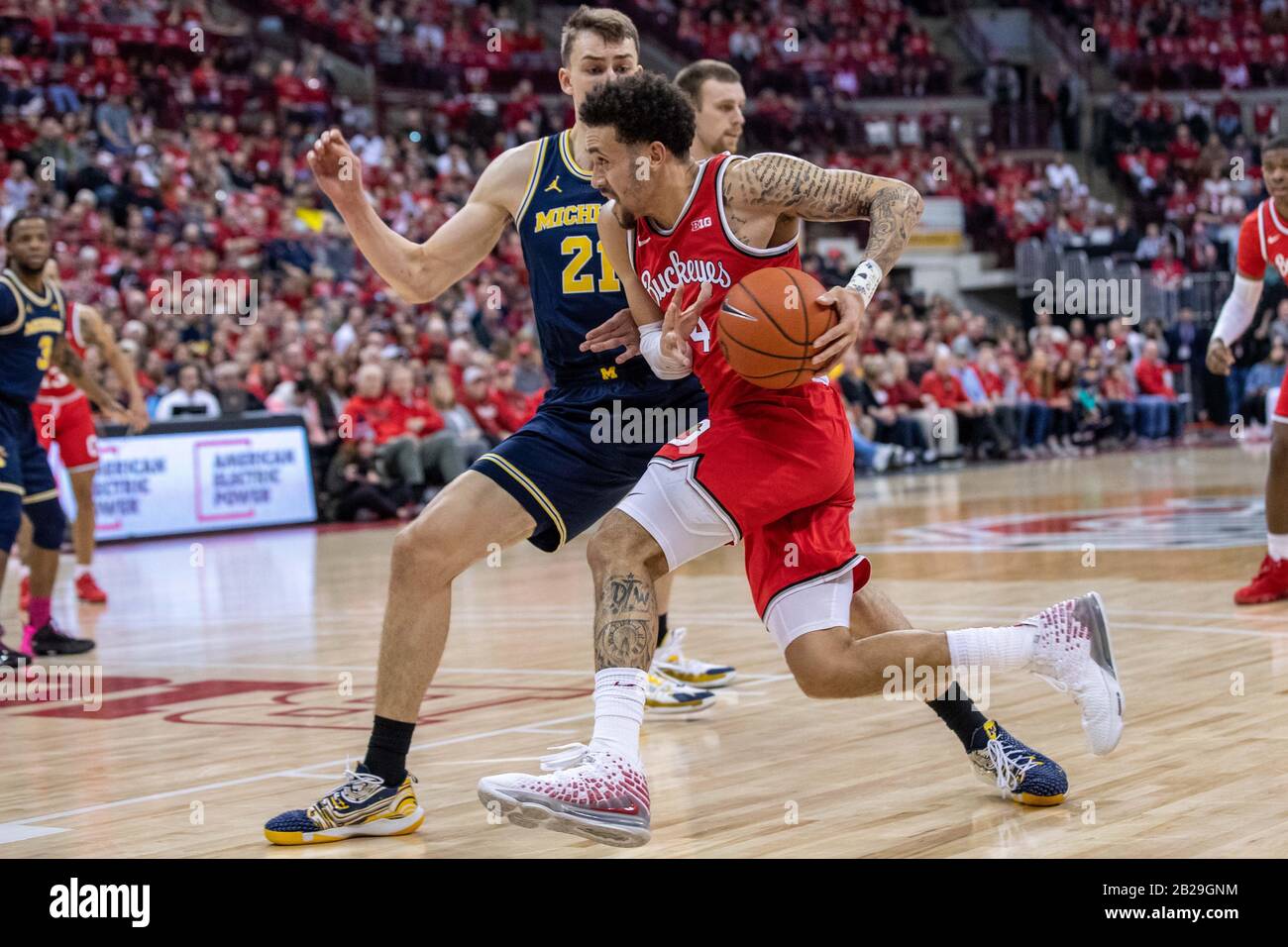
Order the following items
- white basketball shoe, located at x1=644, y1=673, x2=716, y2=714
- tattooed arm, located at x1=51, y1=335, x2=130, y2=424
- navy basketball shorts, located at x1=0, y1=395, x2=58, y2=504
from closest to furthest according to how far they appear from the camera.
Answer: white basketball shoe, located at x1=644, y1=673, x2=716, y2=714
navy basketball shorts, located at x1=0, y1=395, x2=58, y2=504
tattooed arm, located at x1=51, y1=335, x2=130, y2=424

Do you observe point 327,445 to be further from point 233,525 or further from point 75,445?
point 75,445

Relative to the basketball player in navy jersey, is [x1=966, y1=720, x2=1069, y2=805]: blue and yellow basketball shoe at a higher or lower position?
lower

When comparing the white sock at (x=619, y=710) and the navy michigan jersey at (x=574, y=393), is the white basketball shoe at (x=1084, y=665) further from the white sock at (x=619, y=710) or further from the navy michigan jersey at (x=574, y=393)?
the navy michigan jersey at (x=574, y=393)

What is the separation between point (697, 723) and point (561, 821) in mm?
2183

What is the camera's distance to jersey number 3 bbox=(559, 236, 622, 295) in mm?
5074

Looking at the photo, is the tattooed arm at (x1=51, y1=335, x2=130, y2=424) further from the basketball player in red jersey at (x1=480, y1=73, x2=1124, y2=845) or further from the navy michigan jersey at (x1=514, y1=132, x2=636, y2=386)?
the basketball player in red jersey at (x1=480, y1=73, x2=1124, y2=845)

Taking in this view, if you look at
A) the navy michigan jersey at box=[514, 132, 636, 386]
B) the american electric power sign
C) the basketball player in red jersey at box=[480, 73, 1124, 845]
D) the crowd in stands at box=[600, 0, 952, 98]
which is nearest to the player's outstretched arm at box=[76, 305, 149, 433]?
the american electric power sign

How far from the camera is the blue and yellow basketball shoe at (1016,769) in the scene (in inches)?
172

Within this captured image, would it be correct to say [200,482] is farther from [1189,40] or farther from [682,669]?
[1189,40]

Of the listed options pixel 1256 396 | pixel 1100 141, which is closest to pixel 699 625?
pixel 1256 396

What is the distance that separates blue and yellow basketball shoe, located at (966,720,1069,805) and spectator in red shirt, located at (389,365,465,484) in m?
11.7

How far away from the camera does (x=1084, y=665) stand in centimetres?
429

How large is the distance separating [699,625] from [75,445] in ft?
14.1

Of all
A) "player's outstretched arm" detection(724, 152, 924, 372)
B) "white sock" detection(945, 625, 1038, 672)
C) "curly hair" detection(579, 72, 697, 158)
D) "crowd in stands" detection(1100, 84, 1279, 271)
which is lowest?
"white sock" detection(945, 625, 1038, 672)
